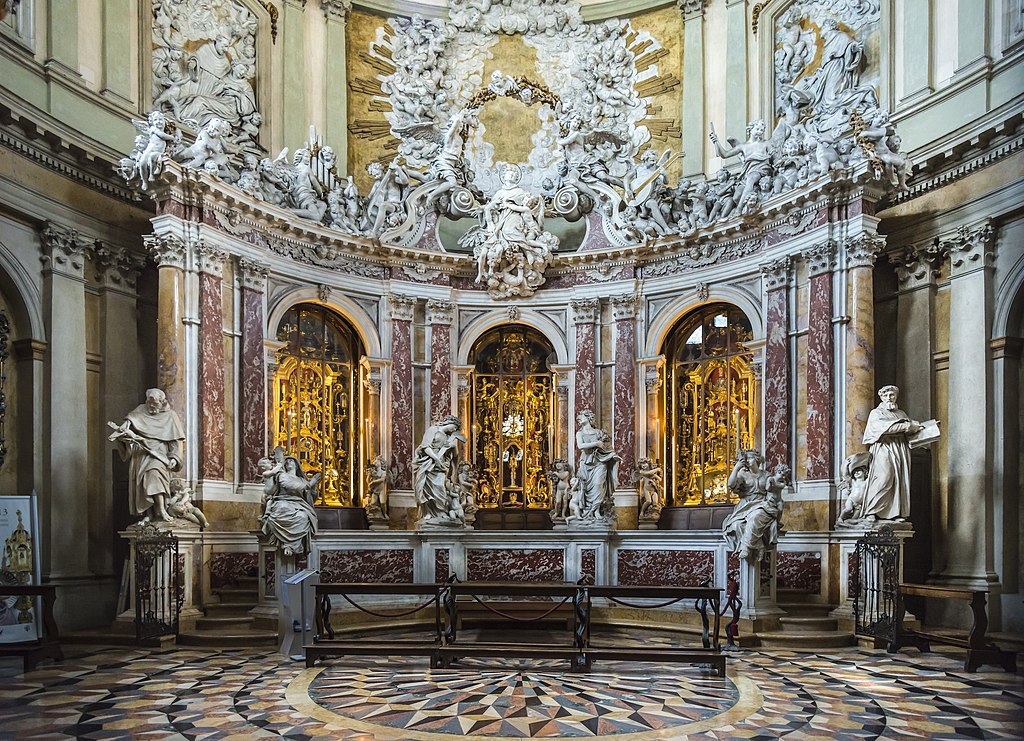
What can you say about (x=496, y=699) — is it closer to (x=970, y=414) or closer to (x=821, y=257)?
(x=970, y=414)

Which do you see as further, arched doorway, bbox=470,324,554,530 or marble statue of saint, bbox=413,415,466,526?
arched doorway, bbox=470,324,554,530

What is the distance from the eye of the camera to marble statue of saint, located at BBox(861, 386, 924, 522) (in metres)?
12.0

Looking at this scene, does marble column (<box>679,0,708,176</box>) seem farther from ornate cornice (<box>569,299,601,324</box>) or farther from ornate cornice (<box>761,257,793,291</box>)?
ornate cornice (<box>761,257,793,291</box>)

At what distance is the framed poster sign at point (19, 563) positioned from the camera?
36.0 feet

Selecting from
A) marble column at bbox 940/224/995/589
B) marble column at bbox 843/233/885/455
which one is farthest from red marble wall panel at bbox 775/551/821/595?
marble column at bbox 940/224/995/589

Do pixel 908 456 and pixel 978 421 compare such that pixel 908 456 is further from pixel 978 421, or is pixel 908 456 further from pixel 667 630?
pixel 667 630

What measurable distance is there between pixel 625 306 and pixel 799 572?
227 inches

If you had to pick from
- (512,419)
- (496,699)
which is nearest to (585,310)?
(512,419)

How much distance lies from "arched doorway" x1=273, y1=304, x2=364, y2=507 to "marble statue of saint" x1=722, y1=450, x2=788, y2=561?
7189mm

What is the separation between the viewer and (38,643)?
9953mm

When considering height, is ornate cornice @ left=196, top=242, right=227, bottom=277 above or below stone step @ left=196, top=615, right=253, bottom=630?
above

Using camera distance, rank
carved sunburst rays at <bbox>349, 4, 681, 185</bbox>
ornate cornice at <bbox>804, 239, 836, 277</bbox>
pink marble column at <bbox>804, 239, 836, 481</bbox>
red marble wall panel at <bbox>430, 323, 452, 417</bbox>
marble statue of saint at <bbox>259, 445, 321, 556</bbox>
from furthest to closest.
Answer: carved sunburst rays at <bbox>349, 4, 681, 185</bbox>, red marble wall panel at <bbox>430, 323, 452, 417</bbox>, ornate cornice at <bbox>804, 239, 836, 277</bbox>, pink marble column at <bbox>804, 239, 836, 481</bbox>, marble statue of saint at <bbox>259, 445, 321, 556</bbox>

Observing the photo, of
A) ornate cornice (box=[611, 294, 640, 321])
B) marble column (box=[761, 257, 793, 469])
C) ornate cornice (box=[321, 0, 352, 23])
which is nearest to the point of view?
marble column (box=[761, 257, 793, 469])

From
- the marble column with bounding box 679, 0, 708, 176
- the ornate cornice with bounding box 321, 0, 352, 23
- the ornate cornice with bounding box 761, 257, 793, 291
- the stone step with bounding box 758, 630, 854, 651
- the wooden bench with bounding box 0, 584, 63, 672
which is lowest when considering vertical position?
the stone step with bounding box 758, 630, 854, 651
